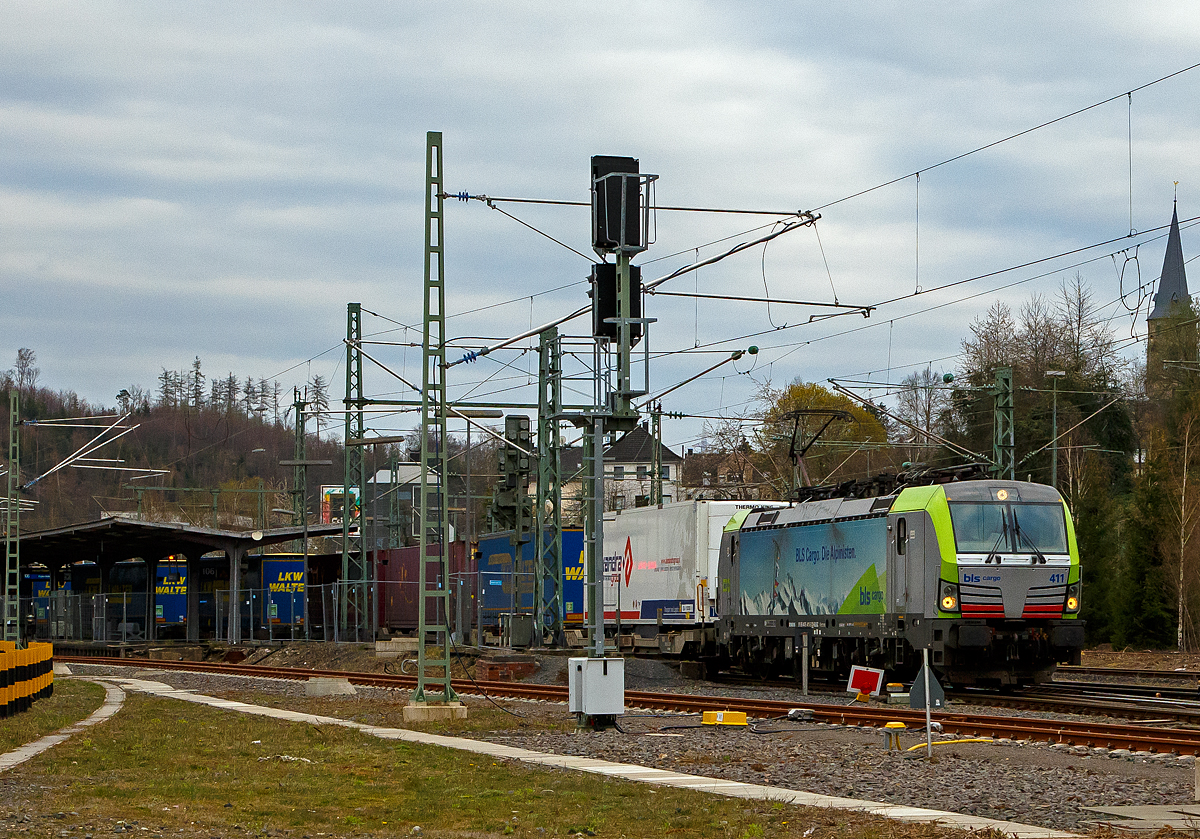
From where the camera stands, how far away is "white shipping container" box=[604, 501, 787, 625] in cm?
3441

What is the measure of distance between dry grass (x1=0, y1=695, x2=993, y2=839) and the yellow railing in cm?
490

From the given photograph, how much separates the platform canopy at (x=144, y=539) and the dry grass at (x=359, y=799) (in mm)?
35713

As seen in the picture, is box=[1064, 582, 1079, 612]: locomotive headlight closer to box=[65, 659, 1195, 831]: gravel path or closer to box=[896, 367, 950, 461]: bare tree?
box=[65, 659, 1195, 831]: gravel path

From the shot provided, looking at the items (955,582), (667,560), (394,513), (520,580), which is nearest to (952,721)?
(955,582)

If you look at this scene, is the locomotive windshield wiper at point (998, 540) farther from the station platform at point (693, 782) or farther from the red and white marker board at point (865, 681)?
the station platform at point (693, 782)

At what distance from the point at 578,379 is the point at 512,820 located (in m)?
23.9

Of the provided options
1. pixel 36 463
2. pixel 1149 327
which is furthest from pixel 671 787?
pixel 36 463

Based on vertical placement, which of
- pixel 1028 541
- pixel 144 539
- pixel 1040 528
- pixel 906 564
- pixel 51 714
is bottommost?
pixel 51 714

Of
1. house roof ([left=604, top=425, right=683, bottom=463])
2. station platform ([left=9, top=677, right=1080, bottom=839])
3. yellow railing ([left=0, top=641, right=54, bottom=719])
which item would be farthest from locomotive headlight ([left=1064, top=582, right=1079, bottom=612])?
house roof ([left=604, top=425, right=683, bottom=463])

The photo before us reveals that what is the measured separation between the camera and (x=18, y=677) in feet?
75.9

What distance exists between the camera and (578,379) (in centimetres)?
3472

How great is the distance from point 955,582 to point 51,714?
48.9 ft

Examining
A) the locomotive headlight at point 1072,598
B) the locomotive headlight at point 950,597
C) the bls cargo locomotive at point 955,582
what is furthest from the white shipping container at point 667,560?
the locomotive headlight at point 1072,598

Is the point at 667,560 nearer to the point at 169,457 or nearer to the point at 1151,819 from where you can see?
the point at 1151,819
